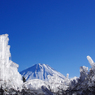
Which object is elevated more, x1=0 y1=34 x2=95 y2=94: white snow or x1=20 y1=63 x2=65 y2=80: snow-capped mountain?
x1=20 y1=63 x2=65 y2=80: snow-capped mountain

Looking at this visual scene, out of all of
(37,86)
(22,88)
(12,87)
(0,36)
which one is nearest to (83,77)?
(37,86)

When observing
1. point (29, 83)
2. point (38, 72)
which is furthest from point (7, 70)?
point (38, 72)

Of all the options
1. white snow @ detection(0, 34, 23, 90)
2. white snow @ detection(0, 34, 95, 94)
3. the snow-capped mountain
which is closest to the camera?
white snow @ detection(0, 34, 95, 94)

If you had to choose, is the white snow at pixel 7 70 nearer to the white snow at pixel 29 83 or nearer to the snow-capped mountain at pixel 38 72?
the white snow at pixel 29 83

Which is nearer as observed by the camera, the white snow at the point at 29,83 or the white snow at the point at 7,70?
the white snow at the point at 29,83

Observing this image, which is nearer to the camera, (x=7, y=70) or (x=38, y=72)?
(x=7, y=70)

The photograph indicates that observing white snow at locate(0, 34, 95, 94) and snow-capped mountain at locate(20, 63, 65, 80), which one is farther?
snow-capped mountain at locate(20, 63, 65, 80)

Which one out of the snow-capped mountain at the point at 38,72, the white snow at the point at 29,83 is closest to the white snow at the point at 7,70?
the white snow at the point at 29,83

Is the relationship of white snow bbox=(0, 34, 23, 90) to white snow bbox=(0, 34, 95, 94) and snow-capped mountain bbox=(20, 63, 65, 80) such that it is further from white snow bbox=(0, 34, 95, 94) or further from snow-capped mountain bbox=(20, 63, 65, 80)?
snow-capped mountain bbox=(20, 63, 65, 80)

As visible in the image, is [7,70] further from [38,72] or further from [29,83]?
[38,72]

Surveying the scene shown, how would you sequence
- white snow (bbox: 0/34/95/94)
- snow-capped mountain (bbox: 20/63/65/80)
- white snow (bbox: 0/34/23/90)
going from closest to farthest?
1. white snow (bbox: 0/34/95/94)
2. white snow (bbox: 0/34/23/90)
3. snow-capped mountain (bbox: 20/63/65/80)

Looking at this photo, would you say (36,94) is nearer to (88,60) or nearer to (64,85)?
(64,85)

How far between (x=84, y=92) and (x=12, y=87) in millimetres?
1774

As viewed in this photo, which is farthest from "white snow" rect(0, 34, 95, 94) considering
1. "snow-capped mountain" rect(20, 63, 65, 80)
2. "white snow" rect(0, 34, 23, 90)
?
"snow-capped mountain" rect(20, 63, 65, 80)
